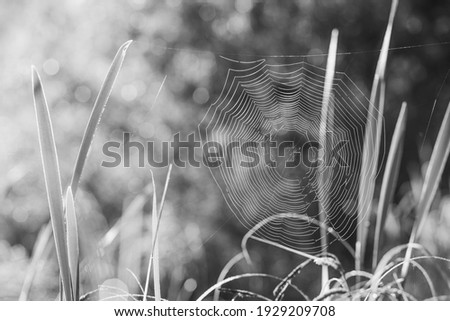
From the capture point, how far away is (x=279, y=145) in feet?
5.82

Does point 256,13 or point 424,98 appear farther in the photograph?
point 424,98

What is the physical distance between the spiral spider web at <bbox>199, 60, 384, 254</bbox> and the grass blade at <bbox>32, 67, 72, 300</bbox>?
2.51 ft

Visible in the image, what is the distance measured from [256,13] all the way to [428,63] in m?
0.74

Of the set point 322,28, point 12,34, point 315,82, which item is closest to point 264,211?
point 315,82

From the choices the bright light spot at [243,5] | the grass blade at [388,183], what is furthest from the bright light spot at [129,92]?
the grass blade at [388,183]

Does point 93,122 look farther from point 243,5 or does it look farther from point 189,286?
point 243,5

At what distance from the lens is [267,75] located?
5.96ft

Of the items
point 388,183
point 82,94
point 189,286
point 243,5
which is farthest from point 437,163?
point 82,94

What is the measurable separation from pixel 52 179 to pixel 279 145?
1.46 metres

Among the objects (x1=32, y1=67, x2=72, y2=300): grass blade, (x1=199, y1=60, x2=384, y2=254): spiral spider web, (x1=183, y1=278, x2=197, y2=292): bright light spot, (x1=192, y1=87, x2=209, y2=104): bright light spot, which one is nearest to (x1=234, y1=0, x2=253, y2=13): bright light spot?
(x1=199, y1=60, x2=384, y2=254): spiral spider web

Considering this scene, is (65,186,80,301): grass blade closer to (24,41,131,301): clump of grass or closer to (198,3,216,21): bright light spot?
(24,41,131,301): clump of grass

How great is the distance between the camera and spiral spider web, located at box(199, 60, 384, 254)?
1305 millimetres

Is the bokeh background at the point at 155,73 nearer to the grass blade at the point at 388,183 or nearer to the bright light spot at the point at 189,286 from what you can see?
the bright light spot at the point at 189,286
